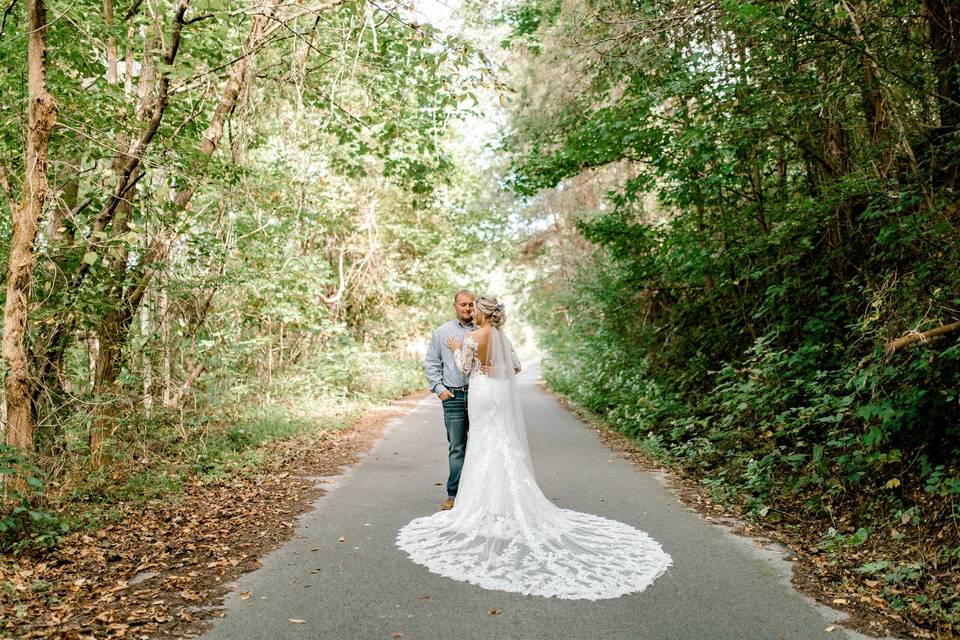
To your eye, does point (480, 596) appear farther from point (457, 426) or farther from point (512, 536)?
point (457, 426)

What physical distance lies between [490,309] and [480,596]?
2.86 m

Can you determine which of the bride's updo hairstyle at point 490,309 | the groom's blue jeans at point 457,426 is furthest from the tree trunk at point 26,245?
the bride's updo hairstyle at point 490,309

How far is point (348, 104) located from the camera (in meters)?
16.2

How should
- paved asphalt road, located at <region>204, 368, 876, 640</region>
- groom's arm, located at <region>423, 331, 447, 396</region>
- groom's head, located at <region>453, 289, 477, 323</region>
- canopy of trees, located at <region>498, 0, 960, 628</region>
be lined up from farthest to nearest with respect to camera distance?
groom's arm, located at <region>423, 331, 447, 396</region>
groom's head, located at <region>453, 289, 477, 323</region>
canopy of trees, located at <region>498, 0, 960, 628</region>
paved asphalt road, located at <region>204, 368, 876, 640</region>

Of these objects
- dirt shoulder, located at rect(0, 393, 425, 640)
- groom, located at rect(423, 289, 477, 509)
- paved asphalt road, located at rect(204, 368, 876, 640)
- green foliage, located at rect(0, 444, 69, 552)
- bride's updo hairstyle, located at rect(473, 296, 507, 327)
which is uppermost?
bride's updo hairstyle, located at rect(473, 296, 507, 327)

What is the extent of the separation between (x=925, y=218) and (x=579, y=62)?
6.72 metres

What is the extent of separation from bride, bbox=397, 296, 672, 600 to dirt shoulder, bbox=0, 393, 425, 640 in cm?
158

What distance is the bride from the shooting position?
4906 millimetres

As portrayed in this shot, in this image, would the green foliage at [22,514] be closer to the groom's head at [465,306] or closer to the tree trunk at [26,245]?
the tree trunk at [26,245]

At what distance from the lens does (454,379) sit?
706cm

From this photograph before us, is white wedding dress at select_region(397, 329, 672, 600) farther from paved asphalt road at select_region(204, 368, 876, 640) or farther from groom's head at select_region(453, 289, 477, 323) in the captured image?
groom's head at select_region(453, 289, 477, 323)

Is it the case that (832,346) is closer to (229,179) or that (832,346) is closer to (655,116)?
(655,116)

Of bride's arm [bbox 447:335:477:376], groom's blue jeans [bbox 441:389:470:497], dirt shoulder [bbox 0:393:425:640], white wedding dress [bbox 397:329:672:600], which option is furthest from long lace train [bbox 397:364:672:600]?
dirt shoulder [bbox 0:393:425:640]

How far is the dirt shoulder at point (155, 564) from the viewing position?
13.5ft
